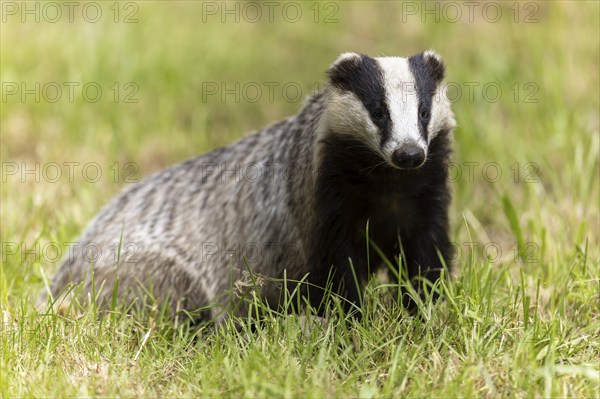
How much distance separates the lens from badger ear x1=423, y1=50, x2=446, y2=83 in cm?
360

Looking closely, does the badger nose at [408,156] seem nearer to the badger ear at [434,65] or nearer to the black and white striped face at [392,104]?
the black and white striped face at [392,104]

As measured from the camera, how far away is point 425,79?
3.51 metres

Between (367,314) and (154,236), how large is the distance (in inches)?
56.4

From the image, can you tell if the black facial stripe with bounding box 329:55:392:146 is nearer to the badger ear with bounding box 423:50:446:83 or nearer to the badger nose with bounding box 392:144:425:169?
the badger nose with bounding box 392:144:425:169

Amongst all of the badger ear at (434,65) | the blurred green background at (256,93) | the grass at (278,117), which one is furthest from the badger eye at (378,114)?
the blurred green background at (256,93)

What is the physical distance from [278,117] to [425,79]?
2.88 meters

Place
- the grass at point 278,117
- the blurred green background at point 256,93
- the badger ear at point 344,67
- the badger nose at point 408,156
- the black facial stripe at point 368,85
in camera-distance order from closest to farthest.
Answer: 1. the grass at point 278,117
2. the badger nose at point 408,156
3. the black facial stripe at point 368,85
4. the badger ear at point 344,67
5. the blurred green background at point 256,93

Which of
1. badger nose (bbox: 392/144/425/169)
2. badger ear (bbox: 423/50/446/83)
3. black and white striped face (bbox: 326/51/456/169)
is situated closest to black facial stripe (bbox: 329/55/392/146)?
black and white striped face (bbox: 326/51/456/169)

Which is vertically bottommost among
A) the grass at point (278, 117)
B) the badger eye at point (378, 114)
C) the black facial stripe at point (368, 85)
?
the grass at point (278, 117)

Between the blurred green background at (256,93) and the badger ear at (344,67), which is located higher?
the badger ear at (344,67)

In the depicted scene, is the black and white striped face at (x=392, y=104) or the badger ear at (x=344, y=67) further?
the badger ear at (x=344, y=67)

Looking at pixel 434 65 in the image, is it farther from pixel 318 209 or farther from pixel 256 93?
pixel 256 93

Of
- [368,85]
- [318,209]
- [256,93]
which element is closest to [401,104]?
[368,85]

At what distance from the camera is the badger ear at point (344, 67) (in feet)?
11.5
